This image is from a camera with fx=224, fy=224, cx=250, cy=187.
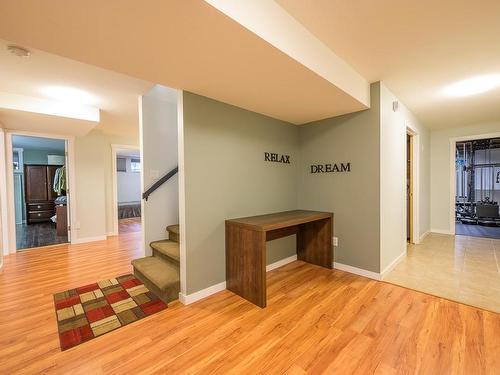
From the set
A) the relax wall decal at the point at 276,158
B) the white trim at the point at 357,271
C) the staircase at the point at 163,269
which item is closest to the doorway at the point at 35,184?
the staircase at the point at 163,269

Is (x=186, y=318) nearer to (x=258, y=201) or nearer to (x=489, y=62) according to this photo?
(x=258, y=201)

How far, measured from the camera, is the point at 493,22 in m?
1.77

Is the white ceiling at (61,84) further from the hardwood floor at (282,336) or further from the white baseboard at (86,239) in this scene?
the hardwood floor at (282,336)

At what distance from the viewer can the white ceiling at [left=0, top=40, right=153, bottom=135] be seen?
233 cm

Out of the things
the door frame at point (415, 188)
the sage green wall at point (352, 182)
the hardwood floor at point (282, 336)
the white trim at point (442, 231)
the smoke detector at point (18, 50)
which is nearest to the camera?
the hardwood floor at point (282, 336)

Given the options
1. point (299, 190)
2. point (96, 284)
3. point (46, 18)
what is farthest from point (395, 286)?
point (46, 18)

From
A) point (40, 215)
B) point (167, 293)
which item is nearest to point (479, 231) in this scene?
point (167, 293)

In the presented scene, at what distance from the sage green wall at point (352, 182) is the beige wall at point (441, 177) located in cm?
391

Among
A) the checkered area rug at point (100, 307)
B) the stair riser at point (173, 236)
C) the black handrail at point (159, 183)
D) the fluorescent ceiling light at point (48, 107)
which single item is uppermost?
the fluorescent ceiling light at point (48, 107)

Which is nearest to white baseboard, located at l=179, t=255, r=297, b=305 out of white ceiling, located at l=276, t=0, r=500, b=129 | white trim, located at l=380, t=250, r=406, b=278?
white trim, located at l=380, t=250, r=406, b=278

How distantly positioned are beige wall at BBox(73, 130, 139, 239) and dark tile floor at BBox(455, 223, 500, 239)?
8.41 meters

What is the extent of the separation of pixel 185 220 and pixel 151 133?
1.66 m

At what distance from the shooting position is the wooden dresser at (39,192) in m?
7.02

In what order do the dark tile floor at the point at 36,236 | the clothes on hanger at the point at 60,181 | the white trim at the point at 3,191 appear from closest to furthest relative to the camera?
the white trim at the point at 3,191 < the dark tile floor at the point at 36,236 < the clothes on hanger at the point at 60,181
